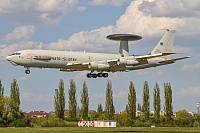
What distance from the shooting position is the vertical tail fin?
335 feet

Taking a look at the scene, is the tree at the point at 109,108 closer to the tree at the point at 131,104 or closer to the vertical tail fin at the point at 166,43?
the tree at the point at 131,104

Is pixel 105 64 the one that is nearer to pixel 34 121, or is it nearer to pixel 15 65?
pixel 15 65

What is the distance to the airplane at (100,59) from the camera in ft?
275

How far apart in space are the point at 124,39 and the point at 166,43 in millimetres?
8869

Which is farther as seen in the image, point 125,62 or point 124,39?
point 124,39

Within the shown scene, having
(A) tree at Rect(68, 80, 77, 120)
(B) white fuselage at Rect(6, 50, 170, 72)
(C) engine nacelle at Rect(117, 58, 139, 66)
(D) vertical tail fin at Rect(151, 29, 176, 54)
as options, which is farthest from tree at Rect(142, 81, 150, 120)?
(C) engine nacelle at Rect(117, 58, 139, 66)

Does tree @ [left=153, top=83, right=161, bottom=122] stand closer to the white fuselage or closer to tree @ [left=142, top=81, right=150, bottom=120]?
tree @ [left=142, top=81, right=150, bottom=120]

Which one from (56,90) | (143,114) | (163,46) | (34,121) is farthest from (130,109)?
(163,46)

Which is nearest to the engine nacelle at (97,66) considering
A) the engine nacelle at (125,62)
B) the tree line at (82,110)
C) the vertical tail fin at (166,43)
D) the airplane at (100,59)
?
the airplane at (100,59)

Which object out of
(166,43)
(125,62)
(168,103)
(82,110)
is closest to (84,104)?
(82,110)

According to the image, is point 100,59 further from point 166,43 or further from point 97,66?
point 166,43

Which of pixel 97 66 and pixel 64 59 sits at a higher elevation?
pixel 64 59

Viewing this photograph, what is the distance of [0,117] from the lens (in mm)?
158000

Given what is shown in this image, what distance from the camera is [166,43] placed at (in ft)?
336
